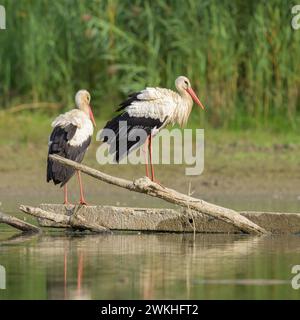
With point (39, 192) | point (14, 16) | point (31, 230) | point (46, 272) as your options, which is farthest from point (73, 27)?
point (46, 272)

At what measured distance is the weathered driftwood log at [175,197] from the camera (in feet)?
31.1

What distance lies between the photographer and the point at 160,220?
1007 centimetres

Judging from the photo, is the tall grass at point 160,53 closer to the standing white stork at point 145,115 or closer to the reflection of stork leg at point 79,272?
the standing white stork at point 145,115

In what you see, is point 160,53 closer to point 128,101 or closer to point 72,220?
point 128,101

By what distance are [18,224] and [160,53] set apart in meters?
5.75

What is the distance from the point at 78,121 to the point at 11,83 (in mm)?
5022

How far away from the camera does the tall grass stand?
14.7 meters

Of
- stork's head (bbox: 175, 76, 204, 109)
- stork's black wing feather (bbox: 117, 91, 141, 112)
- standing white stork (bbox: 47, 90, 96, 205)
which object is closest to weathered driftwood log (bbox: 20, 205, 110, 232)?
standing white stork (bbox: 47, 90, 96, 205)

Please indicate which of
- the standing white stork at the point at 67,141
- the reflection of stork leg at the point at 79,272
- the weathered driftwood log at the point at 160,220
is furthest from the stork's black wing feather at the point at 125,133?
the reflection of stork leg at the point at 79,272

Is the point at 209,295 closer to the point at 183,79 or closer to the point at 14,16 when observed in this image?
the point at 183,79

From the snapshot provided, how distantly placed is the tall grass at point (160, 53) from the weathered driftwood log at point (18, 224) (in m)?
5.12

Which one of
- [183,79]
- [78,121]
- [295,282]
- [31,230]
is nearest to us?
[295,282]

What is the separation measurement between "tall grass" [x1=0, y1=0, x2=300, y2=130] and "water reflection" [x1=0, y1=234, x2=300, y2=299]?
16.4 feet
